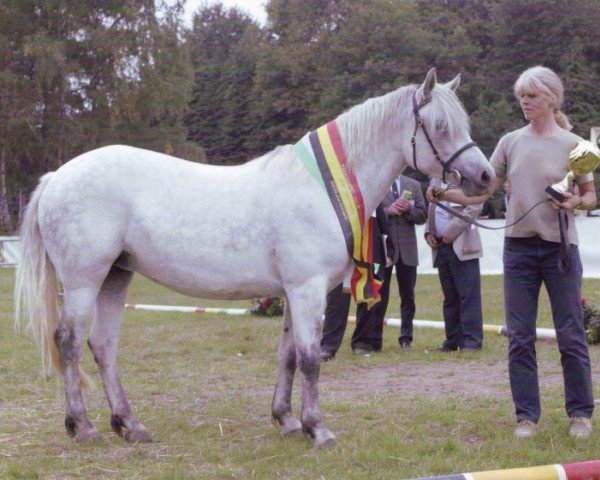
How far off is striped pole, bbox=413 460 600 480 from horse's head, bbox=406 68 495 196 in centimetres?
174

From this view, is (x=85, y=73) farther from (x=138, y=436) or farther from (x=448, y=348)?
(x=138, y=436)

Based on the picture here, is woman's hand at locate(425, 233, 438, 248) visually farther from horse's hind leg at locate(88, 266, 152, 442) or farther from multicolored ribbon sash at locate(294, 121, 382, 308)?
horse's hind leg at locate(88, 266, 152, 442)

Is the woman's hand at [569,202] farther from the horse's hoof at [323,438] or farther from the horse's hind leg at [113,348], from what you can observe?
the horse's hind leg at [113,348]

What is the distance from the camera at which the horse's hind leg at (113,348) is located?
5422 mm

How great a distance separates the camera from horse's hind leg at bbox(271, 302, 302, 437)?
5.46 m

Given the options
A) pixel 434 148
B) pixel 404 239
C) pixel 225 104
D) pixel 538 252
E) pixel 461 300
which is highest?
pixel 225 104

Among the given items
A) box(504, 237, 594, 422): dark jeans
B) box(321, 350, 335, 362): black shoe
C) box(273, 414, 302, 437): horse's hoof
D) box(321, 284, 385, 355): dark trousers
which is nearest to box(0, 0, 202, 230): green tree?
box(321, 284, 385, 355): dark trousers

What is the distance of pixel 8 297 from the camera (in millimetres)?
15578

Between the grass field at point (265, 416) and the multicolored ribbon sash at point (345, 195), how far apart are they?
3.21ft

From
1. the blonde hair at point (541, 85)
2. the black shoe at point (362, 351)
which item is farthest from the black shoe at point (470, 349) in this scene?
the blonde hair at point (541, 85)

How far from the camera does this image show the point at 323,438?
5070 millimetres

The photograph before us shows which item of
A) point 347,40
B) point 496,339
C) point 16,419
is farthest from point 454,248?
point 347,40

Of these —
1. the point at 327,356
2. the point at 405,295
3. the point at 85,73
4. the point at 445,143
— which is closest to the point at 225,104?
the point at 85,73

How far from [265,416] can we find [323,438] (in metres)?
1.06
